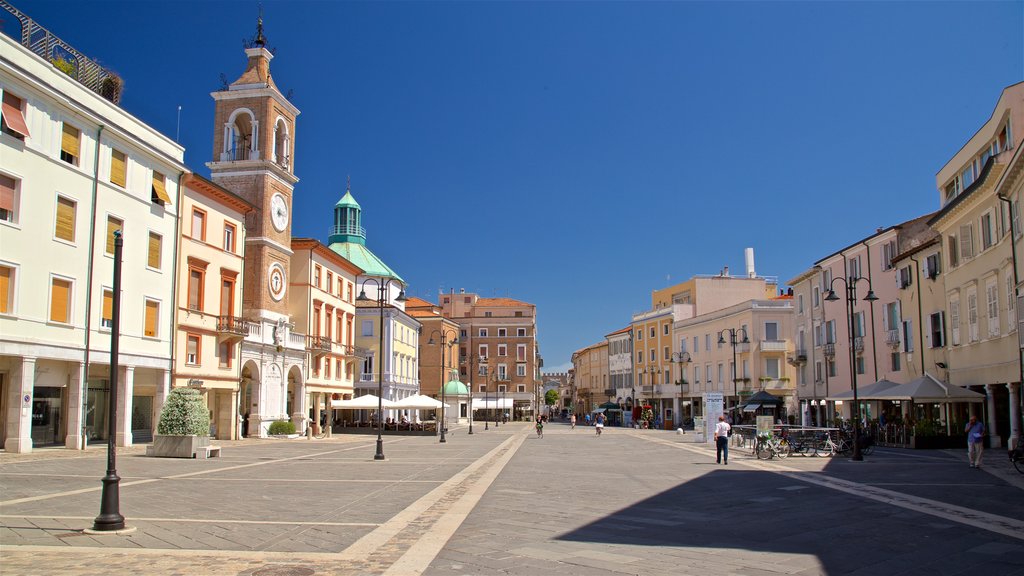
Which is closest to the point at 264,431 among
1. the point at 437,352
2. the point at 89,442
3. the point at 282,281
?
the point at 282,281

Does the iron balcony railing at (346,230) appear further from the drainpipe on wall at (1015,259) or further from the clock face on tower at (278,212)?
the drainpipe on wall at (1015,259)

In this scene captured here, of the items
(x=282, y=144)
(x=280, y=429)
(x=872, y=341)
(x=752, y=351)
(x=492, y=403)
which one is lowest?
(x=492, y=403)

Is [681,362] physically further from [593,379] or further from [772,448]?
[772,448]

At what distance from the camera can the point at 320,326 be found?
5269 cm

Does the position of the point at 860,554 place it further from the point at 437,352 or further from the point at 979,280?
the point at 437,352

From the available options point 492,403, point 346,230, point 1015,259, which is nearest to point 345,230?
point 346,230

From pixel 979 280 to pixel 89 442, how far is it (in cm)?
3530

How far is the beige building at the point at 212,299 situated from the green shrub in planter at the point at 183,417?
730 cm

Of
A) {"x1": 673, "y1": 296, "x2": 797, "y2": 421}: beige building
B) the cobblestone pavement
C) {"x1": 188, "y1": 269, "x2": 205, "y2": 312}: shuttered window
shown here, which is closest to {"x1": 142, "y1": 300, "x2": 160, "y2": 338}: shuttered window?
{"x1": 188, "y1": 269, "x2": 205, "y2": 312}: shuttered window

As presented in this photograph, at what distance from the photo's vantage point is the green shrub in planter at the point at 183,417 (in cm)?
2562

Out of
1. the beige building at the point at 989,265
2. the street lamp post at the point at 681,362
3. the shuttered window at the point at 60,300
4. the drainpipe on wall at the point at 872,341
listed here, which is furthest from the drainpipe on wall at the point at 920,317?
the street lamp post at the point at 681,362

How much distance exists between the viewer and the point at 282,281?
45.7m

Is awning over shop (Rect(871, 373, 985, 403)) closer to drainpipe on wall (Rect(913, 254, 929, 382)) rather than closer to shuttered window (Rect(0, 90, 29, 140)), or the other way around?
drainpipe on wall (Rect(913, 254, 929, 382))

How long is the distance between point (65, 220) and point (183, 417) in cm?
813
